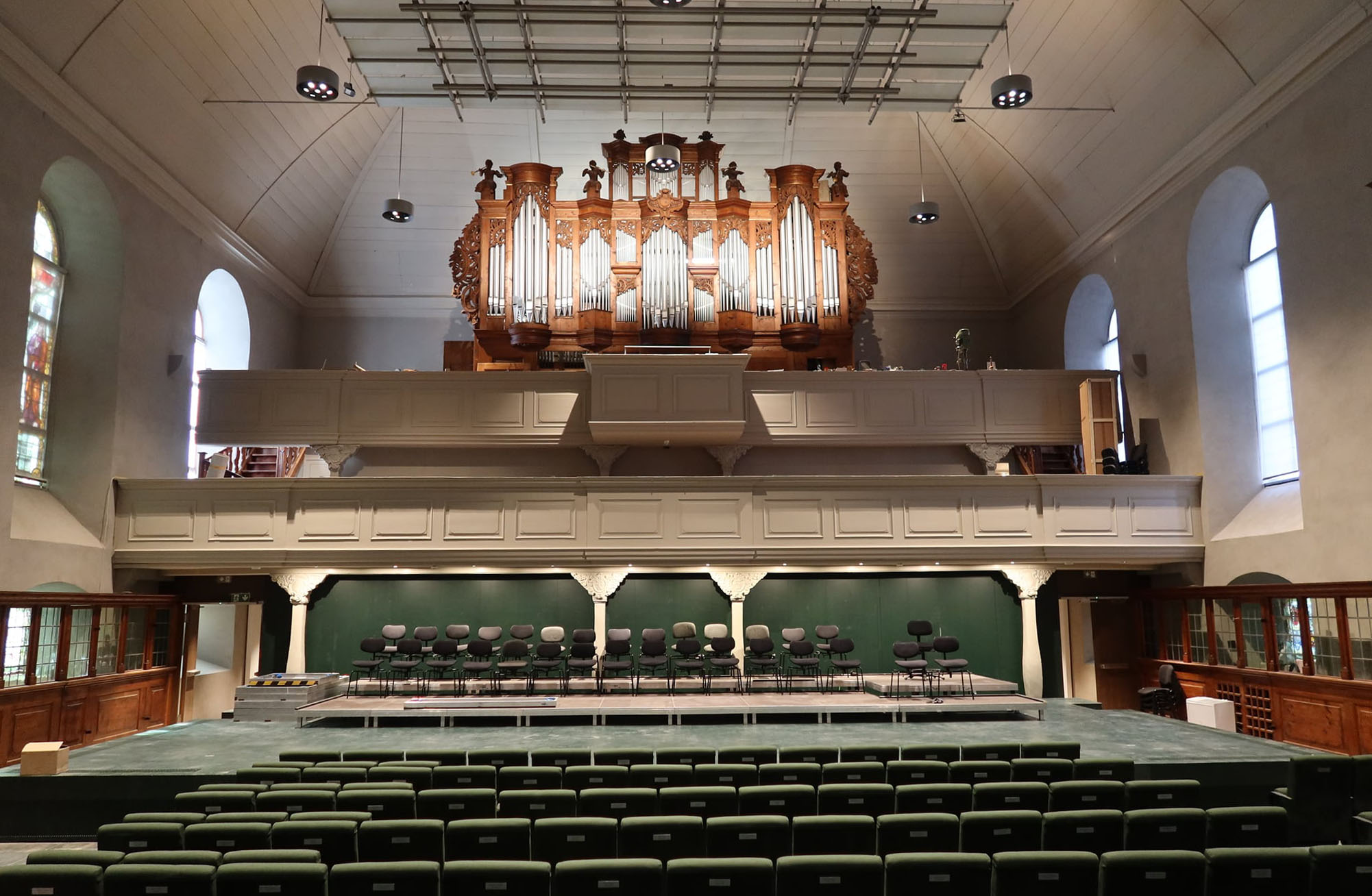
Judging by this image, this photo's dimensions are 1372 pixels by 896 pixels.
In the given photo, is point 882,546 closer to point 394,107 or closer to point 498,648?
point 498,648

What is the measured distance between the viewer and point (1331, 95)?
33.3 ft

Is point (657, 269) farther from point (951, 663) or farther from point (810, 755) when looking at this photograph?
point (810, 755)

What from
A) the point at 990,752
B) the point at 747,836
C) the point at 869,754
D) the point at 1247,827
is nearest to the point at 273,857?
the point at 747,836

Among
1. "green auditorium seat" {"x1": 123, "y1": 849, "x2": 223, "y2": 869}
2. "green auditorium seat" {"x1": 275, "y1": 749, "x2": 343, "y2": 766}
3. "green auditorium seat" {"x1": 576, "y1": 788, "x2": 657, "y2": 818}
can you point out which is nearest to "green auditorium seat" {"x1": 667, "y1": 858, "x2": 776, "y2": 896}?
"green auditorium seat" {"x1": 576, "y1": 788, "x2": 657, "y2": 818}

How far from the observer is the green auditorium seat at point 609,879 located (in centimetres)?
394

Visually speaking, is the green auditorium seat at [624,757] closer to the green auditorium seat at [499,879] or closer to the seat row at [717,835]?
the seat row at [717,835]

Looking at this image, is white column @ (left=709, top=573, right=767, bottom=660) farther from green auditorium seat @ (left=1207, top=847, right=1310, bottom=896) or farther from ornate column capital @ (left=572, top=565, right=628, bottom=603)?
green auditorium seat @ (left=1207, top=847, right=1310, bottom=896)

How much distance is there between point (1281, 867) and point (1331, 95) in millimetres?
9214

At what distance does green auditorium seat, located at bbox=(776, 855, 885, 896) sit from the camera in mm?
3924

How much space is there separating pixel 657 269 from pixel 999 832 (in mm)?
10810

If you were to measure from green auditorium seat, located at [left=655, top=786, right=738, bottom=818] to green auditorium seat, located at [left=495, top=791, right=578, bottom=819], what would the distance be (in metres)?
0.51

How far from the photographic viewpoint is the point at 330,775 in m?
6.57

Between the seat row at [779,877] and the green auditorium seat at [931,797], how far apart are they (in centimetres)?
145

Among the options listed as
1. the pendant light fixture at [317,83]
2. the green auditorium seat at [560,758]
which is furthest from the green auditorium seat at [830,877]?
the pendant light fixture at [317,83]
